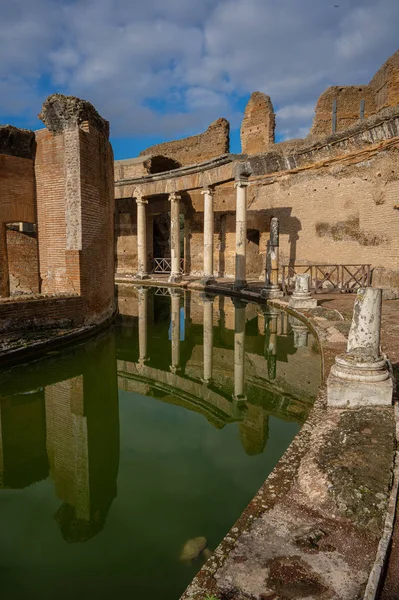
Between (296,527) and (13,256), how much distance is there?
9.35 metres

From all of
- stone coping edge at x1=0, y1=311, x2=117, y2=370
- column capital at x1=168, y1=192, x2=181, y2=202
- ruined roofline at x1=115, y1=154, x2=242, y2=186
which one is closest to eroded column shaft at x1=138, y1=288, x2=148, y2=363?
stone coping edge at x1=0, y1=311, x2=117, y2=370

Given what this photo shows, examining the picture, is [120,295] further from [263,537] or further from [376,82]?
[376,82]

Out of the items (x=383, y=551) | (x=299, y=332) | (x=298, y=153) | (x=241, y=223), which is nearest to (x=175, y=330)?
(x=299, y=332)

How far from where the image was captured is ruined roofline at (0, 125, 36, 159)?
824cm

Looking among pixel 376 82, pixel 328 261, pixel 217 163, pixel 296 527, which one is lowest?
pixel 296 527

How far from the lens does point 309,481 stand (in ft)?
9.19

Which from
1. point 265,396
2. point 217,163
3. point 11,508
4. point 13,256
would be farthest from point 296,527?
point 217,163

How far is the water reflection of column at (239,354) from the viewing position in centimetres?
562

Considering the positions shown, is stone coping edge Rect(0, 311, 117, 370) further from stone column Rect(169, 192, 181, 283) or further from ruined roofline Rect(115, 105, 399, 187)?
stone column Rect(169, 192, 181, 283)

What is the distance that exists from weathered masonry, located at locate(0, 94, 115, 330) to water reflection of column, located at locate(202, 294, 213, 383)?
8.22ft

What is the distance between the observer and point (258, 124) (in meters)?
24.7

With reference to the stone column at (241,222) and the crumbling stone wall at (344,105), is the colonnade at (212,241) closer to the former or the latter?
the stone column at (241,222)

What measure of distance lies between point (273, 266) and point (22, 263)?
7.68 m

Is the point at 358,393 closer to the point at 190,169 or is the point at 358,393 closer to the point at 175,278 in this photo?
the point at 190,169
